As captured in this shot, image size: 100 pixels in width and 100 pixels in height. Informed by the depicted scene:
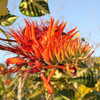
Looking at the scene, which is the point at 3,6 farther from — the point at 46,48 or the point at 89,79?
the point at 89,79

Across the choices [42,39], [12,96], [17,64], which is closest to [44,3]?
[42,39]

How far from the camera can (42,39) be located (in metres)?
3.19

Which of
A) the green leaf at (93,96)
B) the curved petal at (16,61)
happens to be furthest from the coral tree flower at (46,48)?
the green leaf at (93,96)

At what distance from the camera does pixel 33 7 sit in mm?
3686

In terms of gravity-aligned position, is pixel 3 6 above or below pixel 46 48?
above

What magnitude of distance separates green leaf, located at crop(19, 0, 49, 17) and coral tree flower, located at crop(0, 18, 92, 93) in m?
0.25

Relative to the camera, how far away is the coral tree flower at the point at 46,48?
2949 millimetres

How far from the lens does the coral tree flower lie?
295cm

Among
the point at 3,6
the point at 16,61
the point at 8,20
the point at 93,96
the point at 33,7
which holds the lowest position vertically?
the point at 93,96

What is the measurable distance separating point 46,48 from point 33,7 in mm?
752

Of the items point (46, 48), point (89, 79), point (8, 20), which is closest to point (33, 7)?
point (8, 20)

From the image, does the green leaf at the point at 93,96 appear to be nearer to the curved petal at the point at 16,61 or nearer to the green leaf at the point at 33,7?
the curved petal at the point at 16,61

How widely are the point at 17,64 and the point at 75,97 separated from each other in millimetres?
679

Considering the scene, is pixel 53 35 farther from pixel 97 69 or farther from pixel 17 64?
pixel 97 69
